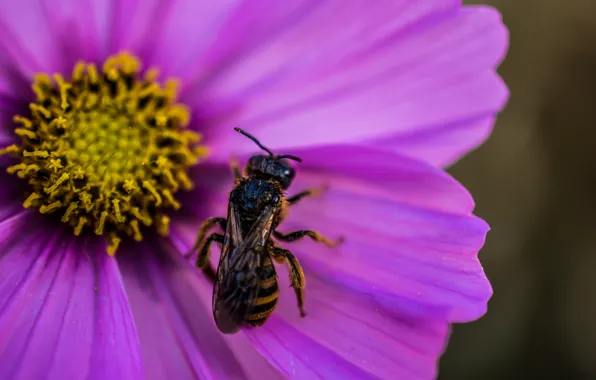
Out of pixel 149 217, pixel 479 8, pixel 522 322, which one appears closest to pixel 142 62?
pixel 149 217

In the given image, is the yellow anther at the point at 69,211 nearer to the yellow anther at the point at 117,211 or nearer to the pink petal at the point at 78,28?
the yellow anther at the point at 117,211

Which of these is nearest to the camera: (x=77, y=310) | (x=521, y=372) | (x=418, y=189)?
(x=77, y=310)

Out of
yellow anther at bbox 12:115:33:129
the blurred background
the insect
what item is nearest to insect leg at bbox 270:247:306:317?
the insect

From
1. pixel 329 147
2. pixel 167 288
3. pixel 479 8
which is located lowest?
pixel 167 288

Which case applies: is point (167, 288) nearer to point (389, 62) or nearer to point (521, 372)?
point (389, 62)

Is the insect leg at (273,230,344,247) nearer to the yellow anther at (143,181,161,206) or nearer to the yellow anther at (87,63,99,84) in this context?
the yellow anther at (143,181,161,206)

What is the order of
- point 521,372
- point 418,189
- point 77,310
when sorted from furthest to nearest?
point 521,372
point 418,189
point 77,310

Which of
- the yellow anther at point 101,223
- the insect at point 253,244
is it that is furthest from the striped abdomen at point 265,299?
the yellow anther at point 101,223
